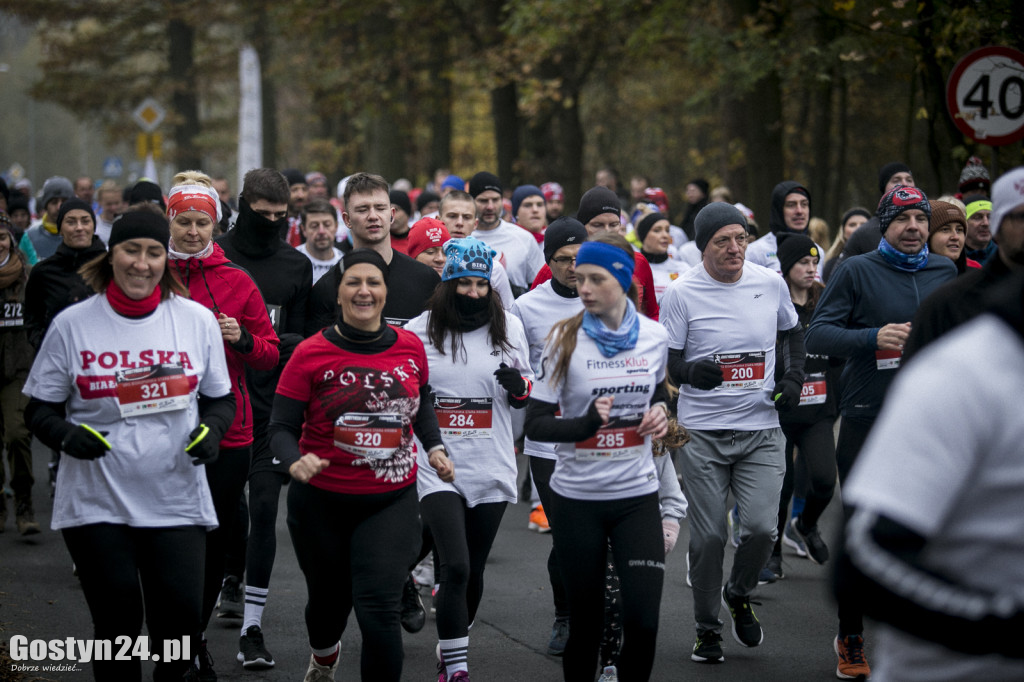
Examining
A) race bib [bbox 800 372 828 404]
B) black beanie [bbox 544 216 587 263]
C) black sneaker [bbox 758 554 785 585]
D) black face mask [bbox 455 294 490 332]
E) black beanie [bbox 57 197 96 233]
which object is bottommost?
black sneaker [bbox 758 554 785 585]

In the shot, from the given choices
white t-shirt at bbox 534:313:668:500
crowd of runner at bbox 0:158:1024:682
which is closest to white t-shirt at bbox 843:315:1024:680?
crowd of runner at bbox 0:158:1024:682

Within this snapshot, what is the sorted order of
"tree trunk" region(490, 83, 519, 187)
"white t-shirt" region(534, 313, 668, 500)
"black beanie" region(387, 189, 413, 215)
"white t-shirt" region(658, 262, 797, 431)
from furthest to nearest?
"tree trunk" region(490, 83, 519, 187)
"black beanie" region(387, 189, 413, 215)
"white t-shirt" region(658, 262, 797, 431)
"white t-shirt" region(534, 313, 668, 500)

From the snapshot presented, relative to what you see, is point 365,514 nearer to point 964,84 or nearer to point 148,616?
point 148,616

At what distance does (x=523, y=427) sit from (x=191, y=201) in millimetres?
2159

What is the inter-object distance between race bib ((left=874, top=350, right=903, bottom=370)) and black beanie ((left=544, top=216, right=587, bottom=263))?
177 centimetres


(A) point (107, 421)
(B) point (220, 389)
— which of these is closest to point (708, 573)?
(B) point (220, 389)

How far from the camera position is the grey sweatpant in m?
6.41

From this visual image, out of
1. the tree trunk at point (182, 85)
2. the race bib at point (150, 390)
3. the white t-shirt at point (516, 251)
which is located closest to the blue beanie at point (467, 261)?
the race bib at point (150, 390)

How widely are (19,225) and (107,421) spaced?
423 inches

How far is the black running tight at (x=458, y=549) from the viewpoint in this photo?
561cm

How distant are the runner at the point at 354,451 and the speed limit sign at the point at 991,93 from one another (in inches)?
279

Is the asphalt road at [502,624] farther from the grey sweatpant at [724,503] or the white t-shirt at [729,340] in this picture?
A: the white t-shirt at [729,340]

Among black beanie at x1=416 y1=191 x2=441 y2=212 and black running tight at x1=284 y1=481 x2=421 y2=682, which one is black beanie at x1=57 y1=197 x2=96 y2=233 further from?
black beanie at x1=416 y1=191 x2=441 y2=212

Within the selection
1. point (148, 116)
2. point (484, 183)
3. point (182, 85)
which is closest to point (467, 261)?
point (484, 183)
